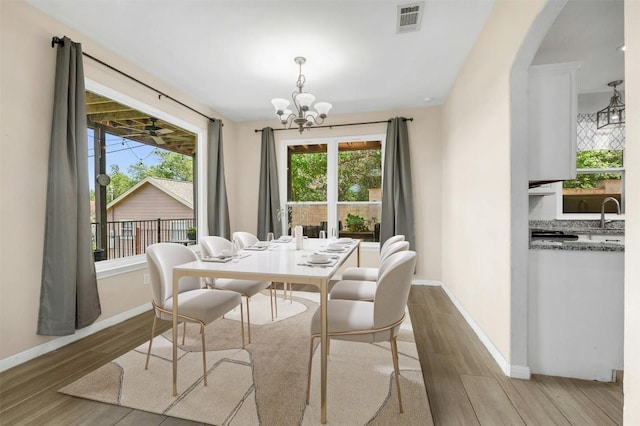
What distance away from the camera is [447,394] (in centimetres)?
183

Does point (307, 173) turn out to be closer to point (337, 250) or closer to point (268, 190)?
point (268, 190)

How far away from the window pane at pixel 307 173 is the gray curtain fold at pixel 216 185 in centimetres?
120

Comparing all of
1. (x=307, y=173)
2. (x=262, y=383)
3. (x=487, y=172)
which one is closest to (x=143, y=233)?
(x=307, y=173)

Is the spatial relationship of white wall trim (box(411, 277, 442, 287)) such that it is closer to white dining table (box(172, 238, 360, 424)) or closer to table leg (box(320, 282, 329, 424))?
white dining table (box(172, 238, 360, 424))

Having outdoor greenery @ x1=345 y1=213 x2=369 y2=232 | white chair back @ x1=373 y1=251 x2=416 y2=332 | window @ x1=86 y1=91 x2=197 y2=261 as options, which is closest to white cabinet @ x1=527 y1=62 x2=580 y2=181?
white chair back @ x1=373 y1=251 x2=416 y2=332

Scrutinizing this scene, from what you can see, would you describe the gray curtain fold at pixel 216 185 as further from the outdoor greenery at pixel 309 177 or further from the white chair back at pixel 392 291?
the white chair back at pixel 392 291

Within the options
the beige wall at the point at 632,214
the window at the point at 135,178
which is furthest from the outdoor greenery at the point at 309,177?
the beige wall at the point at 632,214

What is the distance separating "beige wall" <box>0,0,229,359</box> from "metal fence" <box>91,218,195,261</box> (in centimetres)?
130

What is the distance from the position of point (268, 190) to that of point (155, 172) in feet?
5.37

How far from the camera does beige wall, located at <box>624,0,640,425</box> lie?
1.00 metres

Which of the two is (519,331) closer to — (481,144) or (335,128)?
(481,144)

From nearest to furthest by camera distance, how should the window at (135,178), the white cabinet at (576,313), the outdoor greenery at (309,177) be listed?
the white cabinet at (576,313)
the window at (135,178)
the outdoor greenery at (309,177)

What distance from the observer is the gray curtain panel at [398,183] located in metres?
4.40

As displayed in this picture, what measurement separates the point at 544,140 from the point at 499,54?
725 mm
